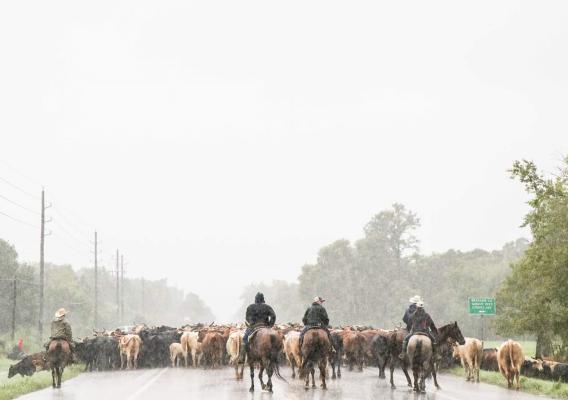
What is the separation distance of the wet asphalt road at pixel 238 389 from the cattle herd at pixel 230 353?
0.90 metres

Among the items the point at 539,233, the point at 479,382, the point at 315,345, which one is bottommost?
the point at 479,382

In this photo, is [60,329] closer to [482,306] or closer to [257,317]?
[257,317]

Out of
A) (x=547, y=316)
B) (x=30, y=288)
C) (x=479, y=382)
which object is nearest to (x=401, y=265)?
(x=30, y=288)

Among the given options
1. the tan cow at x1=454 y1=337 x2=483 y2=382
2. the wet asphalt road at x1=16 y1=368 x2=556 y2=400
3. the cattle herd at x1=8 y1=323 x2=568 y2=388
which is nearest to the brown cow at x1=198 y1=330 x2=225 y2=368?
the cattle herd at x1=8 y1=323 x2=568 y2=388

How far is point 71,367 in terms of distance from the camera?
29219mm

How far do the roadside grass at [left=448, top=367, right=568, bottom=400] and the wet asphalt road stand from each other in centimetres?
55

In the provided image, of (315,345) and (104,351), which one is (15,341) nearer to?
(104,351)

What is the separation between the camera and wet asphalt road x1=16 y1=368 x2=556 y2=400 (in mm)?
17375

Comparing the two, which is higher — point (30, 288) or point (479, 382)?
point (30, 288)

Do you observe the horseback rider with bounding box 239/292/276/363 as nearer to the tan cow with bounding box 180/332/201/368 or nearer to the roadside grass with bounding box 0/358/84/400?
the roadside grass with bounding box 0/358/84/400

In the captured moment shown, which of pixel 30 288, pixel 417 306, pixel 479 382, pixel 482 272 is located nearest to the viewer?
pixel 417 306

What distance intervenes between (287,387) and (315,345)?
1.72 metres

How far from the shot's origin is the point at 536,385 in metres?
19.4

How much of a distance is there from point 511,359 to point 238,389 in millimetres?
7104
